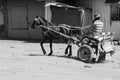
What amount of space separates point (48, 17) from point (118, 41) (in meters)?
5.07

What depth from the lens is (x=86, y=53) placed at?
14125mm

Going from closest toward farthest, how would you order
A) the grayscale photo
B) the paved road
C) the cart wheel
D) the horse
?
the paved road
the grayscale photo
the cart wheel
the horse

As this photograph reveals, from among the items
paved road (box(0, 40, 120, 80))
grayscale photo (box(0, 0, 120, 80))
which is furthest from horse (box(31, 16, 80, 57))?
paved road (box(0, 40, 120, 80))

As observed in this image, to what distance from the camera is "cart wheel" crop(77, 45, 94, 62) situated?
13.9 meters

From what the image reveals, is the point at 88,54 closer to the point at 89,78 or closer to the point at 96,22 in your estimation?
the point at 96,22

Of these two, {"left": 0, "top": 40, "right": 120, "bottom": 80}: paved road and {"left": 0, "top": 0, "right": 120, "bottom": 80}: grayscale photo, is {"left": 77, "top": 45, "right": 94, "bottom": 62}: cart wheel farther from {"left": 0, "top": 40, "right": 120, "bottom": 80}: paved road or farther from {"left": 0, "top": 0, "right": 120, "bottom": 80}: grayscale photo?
{"left": 0, "top": 40, "right": 120, "bottom": 80}: paved road

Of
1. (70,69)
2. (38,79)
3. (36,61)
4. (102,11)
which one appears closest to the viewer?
(38,79)

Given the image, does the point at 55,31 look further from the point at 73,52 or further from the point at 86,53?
the point at 73,52

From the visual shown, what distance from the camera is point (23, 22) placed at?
1107 inches

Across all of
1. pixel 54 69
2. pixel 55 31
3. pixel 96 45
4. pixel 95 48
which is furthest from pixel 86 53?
pixel 54 69

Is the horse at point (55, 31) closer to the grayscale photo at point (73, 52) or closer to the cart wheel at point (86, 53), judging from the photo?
the grayscale photo at point (73, 52)

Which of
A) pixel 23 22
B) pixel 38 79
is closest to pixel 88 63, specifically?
pixel 38 79

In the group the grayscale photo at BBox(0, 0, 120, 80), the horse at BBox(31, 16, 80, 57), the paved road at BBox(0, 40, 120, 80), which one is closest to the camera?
the paved road at BBox(0, 40, 120, 80)

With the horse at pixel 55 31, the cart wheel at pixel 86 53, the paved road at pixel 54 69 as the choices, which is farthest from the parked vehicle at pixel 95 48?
the horse at pixel 55 31
